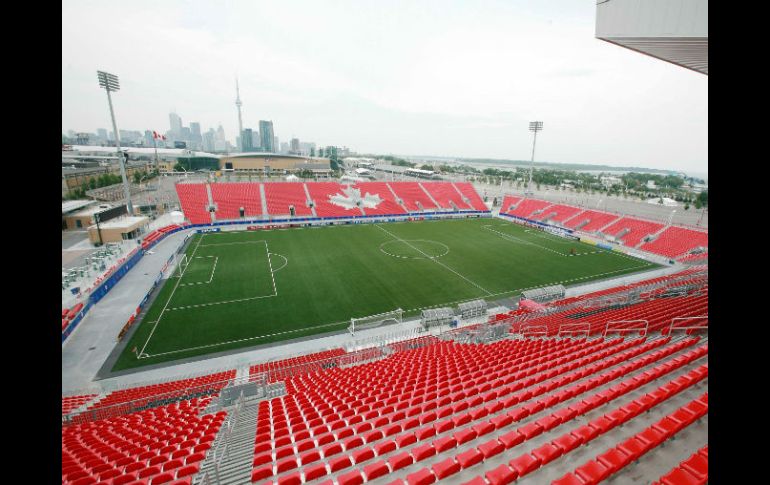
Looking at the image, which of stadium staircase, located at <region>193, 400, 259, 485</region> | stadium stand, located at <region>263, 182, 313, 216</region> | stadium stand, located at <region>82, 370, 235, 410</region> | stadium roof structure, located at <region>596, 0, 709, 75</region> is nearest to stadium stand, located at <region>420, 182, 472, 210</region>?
stadium stand, located at <region>263, 182, 313, 216</region>

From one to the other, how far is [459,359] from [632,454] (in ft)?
27.3

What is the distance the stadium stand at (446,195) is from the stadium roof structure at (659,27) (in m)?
48.2

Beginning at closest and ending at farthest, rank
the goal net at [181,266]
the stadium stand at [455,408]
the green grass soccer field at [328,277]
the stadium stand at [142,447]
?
the stadium stand at [455,408] < the stadium stand at [142,447] < the green grass soccer field at [328,277] < the goal net at [181,266]

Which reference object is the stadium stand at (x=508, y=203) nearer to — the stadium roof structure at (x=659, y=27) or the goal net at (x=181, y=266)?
the stadium roof structure at (x=659, y=27)

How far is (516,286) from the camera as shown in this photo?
1074 inches

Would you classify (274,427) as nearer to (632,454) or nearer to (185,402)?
(185,402)

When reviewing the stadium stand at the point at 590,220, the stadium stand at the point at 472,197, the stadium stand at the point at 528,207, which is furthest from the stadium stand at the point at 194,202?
the stadium stand at the point at 590,220

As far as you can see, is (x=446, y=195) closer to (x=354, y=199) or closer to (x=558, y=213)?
(x=354, y=199)

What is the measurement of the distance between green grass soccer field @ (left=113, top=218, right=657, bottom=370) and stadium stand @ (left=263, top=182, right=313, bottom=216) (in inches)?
249

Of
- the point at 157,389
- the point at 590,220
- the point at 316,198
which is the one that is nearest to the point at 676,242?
the point at 590,220

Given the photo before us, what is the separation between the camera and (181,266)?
29.9m

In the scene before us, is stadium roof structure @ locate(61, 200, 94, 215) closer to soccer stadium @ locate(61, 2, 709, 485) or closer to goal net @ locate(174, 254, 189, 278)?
soccer stadium @ locate(61, 2, 709, 485)

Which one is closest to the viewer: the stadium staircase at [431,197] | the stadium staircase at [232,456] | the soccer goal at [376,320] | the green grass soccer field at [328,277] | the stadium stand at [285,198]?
the stadium staircase at [232,456]

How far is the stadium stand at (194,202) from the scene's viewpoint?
44344 millimetres
